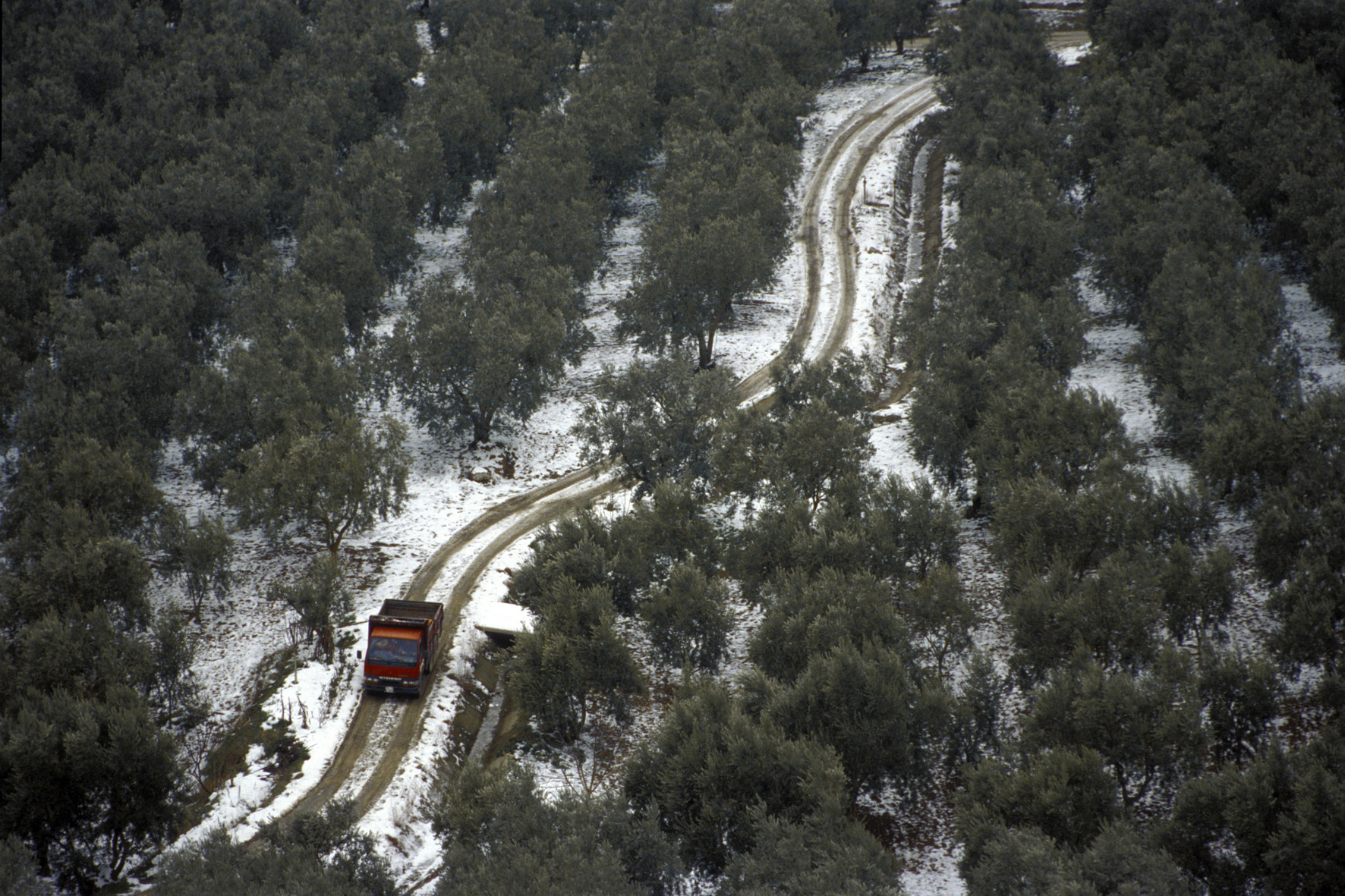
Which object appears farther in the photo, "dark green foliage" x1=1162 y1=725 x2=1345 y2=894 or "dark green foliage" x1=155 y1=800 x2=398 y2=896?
"dark green foliage" x1=1162 y1=725 x2=1345 y2=894

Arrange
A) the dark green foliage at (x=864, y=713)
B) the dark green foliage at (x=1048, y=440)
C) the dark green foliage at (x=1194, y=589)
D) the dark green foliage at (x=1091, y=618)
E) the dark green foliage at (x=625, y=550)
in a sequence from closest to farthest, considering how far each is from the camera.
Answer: the dark green foliage at (x=864, y=713)
the dark green foliage at (x=1091, y=618)
the dark green foliage at (x=1194, y=589)
the dark green foliage at (x=625, y=550)
the dark green foliage at (x=1048, y=440)

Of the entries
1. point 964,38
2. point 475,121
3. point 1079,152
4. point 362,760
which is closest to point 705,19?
point 964,38

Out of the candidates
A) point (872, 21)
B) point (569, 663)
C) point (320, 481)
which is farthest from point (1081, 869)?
point (872, 21)

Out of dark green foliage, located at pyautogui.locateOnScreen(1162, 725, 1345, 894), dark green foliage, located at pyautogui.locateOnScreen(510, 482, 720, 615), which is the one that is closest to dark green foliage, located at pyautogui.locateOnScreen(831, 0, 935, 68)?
dark green foliage, located at pyautogui.locateOnScreen(510, 482, 720, 615)

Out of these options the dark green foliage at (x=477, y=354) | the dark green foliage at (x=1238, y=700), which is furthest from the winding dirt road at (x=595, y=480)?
the dark green foliage at (x=1238, y=700)

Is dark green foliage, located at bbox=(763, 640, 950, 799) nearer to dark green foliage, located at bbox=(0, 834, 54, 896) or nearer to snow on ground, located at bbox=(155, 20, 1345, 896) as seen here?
snow on ground, located at bbox=(155, 20, 1345, 896)

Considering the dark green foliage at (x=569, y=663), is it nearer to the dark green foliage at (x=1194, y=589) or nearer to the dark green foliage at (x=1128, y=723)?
the dark green foliage at (x=1128, y=723)

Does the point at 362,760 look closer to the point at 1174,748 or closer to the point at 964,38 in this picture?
the point at 1174,748

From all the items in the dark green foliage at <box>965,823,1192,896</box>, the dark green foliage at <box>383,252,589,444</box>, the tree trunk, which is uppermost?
the dark green foliage at <box>383,252,589,444</box>
